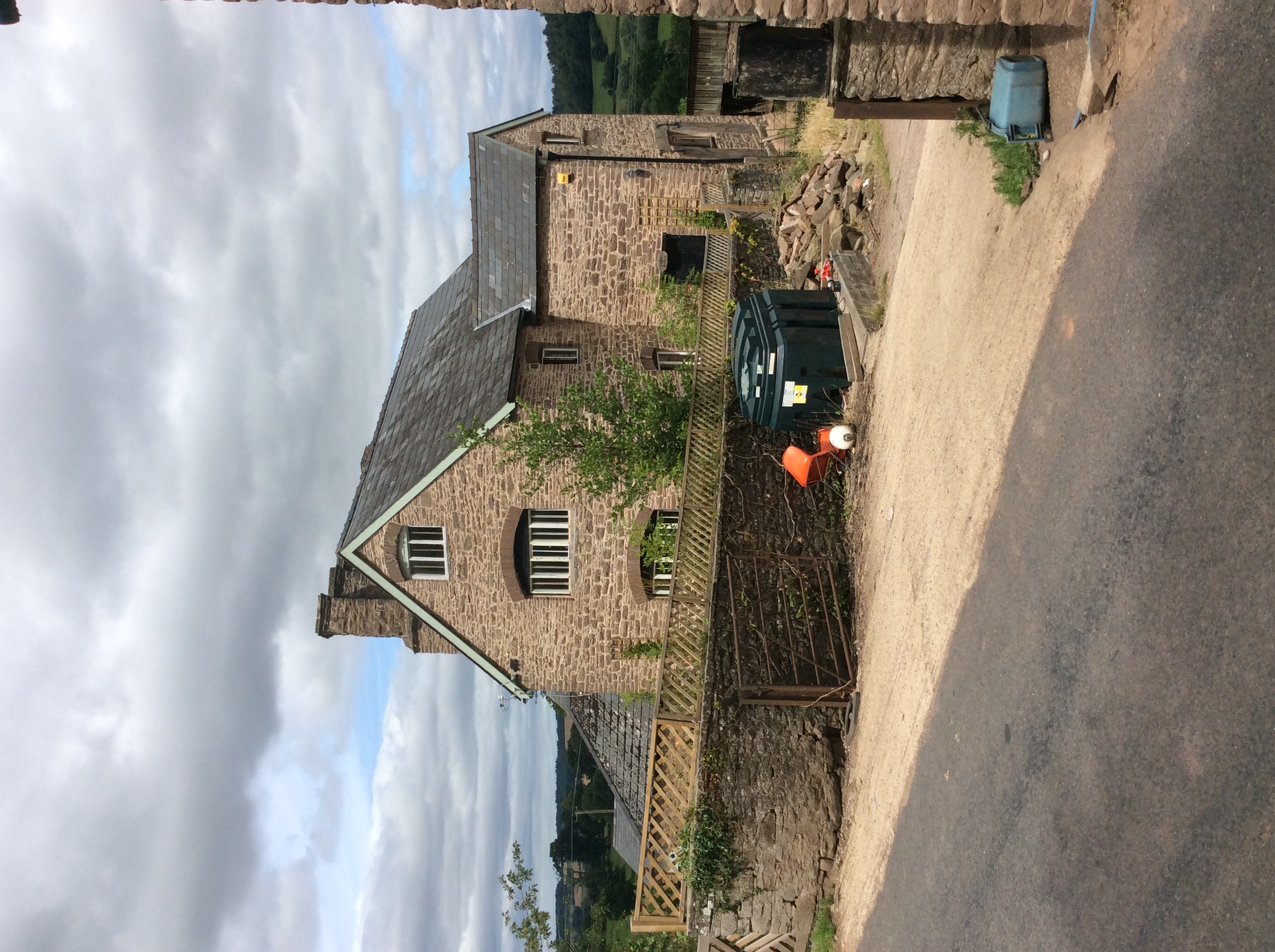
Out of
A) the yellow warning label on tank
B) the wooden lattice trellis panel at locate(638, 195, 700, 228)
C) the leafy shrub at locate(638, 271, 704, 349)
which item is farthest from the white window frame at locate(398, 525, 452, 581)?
the wooden lattice trellis panel at locate(638, 195, 700, 228)

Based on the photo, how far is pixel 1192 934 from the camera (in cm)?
460

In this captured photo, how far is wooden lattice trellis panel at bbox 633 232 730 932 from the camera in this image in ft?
35.4

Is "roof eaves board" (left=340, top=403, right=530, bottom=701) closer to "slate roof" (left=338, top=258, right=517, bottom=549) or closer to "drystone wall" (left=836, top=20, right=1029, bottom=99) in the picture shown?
"slate roof" (left=338, top=258, right=517, bottom=549)

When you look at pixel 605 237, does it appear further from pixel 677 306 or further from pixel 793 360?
pixel 793 360

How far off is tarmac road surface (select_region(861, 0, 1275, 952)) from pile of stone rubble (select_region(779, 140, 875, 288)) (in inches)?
285

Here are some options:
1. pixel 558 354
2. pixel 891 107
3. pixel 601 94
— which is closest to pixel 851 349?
pixel 891 107

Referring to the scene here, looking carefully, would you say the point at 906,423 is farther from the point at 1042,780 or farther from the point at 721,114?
the point at 721,114

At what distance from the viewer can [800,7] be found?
17.2 ft

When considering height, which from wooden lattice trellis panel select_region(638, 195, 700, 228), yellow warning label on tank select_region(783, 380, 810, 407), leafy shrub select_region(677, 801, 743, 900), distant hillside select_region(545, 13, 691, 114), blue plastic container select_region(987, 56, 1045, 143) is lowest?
leafy shrub select_region(677, 801, 743, 900)

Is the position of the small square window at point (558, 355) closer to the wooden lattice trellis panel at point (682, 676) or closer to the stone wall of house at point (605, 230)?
the stone wall of house at point (605, 230)

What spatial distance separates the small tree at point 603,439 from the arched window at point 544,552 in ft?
2.09

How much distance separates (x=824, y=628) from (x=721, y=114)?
14294 millimetres

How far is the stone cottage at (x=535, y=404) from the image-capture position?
15234mm

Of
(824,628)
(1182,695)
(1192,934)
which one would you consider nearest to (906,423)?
(824,628)
